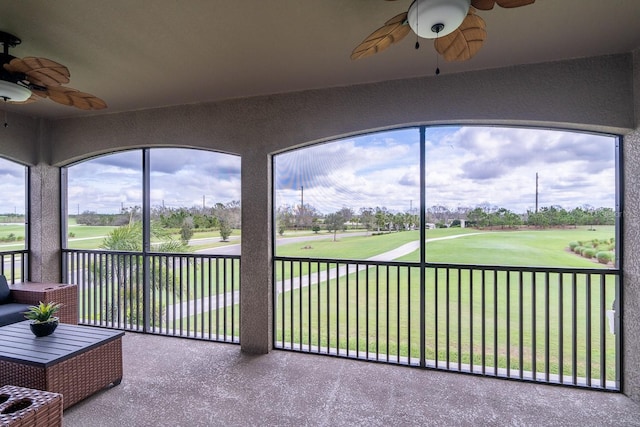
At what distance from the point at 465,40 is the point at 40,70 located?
2855 millimetres

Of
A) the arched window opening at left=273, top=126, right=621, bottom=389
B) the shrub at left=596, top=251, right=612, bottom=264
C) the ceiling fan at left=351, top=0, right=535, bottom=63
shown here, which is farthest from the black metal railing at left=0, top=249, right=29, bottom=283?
the shrub at left=596, top=251, right=612, bottom=264

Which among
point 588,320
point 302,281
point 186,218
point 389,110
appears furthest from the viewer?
point 186,218

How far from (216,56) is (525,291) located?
3574 mm

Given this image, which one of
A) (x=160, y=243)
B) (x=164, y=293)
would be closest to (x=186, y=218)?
(x=160, y=243)

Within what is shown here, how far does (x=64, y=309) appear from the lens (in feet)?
12.3

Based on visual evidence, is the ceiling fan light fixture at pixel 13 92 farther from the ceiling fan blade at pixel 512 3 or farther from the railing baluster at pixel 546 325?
the railing baluster at pixel 546 325

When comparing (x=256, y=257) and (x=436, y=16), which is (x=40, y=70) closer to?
(x=256, y=257)

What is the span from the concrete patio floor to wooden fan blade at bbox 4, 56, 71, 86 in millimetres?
2480

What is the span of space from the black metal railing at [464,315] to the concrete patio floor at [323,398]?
0.74ft

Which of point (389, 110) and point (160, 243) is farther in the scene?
point (160, 243)

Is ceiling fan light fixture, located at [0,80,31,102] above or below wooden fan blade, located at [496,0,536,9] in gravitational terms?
below

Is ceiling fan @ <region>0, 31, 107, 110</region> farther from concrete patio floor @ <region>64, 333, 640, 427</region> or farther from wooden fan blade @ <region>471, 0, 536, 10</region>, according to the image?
wooden fan blade @ <region>471, 0, 536, 10</region>

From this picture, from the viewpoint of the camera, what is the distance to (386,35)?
1.83 m

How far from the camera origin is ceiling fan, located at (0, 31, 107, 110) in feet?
7.30
